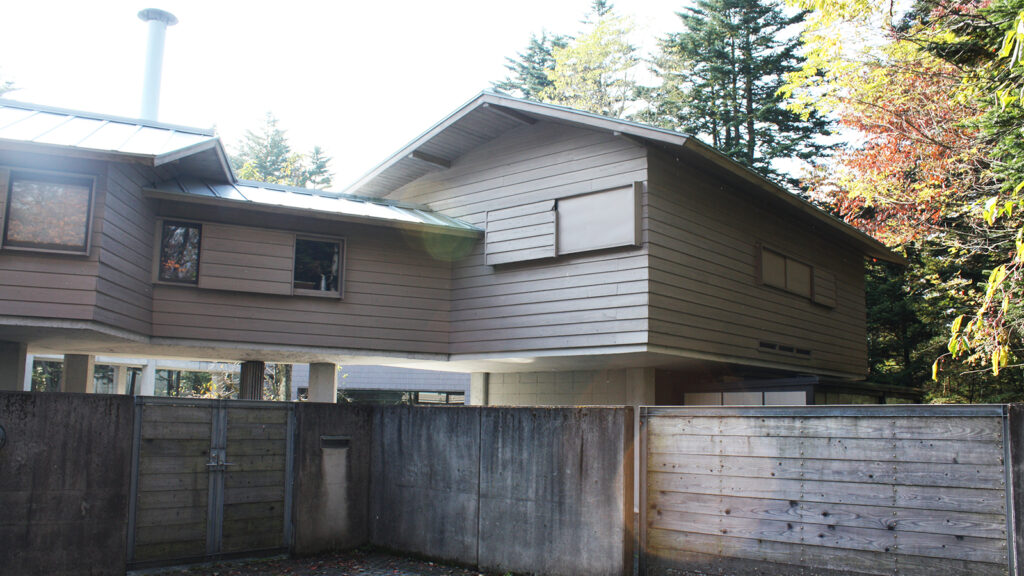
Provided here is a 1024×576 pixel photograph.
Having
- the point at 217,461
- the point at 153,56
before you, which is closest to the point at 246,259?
the point at 217,461

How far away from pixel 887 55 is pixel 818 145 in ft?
45.3

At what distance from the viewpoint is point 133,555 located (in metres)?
8.66

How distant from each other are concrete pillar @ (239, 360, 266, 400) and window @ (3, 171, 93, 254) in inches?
223

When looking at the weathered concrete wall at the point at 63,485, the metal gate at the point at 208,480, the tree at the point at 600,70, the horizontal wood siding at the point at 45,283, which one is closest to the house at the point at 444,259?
the horizontal wood siding at the point at 45,283

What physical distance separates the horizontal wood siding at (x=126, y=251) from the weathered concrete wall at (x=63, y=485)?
307cm

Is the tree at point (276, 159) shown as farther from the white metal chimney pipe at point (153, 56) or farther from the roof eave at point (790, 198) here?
the roof eave at point (790, 198)

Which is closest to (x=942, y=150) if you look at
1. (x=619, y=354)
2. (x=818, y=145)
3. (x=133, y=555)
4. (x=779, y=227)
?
(x=779, y=227)

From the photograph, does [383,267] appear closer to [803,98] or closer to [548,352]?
[548,352]

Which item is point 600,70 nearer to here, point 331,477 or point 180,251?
point 180,251

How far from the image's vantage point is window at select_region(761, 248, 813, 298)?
15.9m

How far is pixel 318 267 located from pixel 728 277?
24.0ft

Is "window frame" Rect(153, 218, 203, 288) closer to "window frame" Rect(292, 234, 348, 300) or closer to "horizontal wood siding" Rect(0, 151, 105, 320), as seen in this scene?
"window frame" Rect(292, 234, 348, 300)

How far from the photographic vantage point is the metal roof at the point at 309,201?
13000 mm

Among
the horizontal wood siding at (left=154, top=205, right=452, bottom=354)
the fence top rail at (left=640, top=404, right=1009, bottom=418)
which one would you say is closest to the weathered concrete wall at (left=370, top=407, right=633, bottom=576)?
the fence top rail at (left=640, top=404, right=1009, bottom=418)
